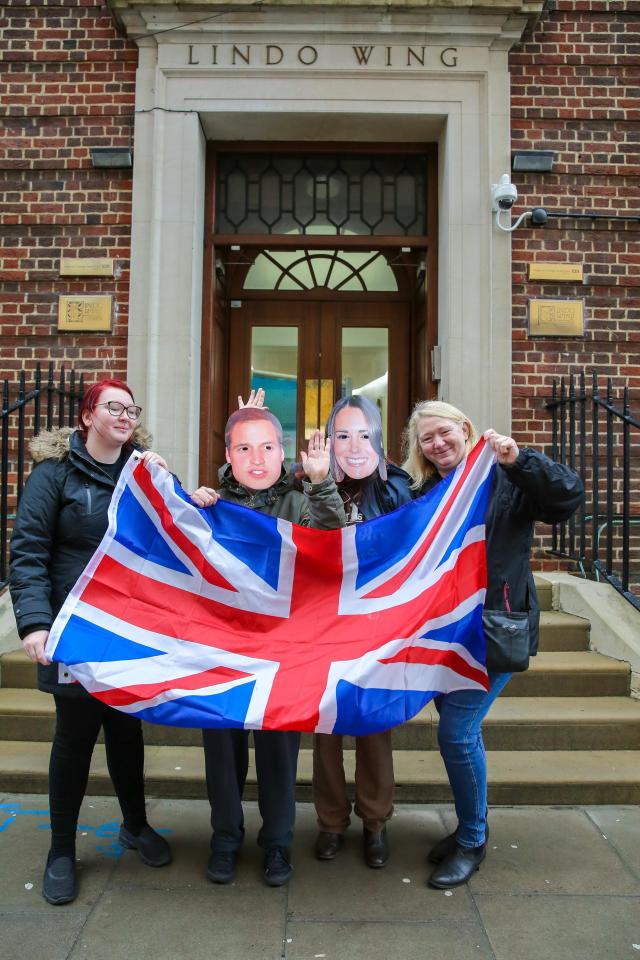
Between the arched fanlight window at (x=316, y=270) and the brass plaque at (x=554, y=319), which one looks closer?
the brass plaque at (x=554, y=319)

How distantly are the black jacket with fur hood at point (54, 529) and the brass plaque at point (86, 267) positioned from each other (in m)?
3.39

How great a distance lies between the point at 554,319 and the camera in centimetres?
591

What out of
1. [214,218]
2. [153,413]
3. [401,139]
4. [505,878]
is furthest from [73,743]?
[401,139]

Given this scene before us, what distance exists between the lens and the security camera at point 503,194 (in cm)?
571

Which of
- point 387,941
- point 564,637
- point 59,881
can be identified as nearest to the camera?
point 387,941

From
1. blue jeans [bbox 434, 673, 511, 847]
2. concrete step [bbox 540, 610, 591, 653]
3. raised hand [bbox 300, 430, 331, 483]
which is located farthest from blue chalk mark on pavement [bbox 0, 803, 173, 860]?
concrete step [bbox 540, 610, 591, 653]

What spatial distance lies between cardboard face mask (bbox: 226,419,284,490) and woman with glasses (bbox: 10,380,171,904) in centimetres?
33

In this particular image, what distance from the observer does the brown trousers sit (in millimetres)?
2994

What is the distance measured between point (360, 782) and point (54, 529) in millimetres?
1596

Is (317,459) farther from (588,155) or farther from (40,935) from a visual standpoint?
(588,155)

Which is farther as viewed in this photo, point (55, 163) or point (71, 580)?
point (55, 163)

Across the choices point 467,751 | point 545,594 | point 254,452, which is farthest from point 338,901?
point 545,594

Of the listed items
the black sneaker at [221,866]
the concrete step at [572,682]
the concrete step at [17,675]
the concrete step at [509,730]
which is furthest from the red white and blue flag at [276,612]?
the concrete step at [17,675]

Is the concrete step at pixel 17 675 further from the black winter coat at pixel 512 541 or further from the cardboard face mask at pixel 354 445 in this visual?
the black winter coat at pixel 512 541
